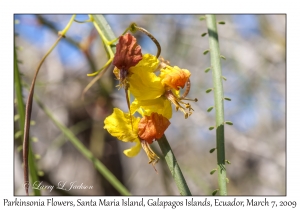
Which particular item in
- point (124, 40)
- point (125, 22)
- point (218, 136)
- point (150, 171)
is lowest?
point (150, 171)

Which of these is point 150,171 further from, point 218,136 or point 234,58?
point 218,136

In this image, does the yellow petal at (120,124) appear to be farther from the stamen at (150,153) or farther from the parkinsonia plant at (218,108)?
the parkinsonia plant at (218,108)

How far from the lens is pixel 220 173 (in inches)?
31.6

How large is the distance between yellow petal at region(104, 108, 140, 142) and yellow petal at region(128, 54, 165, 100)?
0.06m

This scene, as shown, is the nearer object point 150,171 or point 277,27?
point 277,27

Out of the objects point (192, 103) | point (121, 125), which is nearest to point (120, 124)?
point (121, 125)

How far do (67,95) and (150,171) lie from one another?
1.19 m

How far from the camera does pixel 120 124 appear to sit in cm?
87

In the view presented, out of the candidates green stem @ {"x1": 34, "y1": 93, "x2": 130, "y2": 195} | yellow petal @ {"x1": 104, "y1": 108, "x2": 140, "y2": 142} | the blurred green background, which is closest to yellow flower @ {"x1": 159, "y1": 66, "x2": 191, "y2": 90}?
yellow petal @ {"x1": 104, "y1": 108, "x2": 140, "y2": 142}

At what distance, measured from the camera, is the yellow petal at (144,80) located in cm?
83

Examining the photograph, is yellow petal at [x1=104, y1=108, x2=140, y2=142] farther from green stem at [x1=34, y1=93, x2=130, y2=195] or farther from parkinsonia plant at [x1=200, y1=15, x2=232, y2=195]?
green stem at [x1=34, y1=93, x2=130, y2=195]
